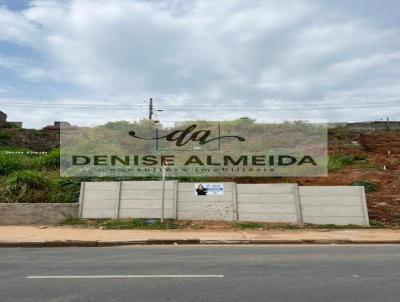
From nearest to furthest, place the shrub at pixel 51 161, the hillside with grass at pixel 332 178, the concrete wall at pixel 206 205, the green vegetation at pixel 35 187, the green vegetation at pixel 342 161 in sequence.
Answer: the concrete wall at pixel 206 205
the hillside with grass at pixel 332 178
the green vegetation at pixel 35 187
the shrub at pixel 51 161
the green vegetation at pixel 342 161

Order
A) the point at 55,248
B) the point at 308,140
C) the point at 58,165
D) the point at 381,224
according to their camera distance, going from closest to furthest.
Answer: the point at 55,248 → the point at 381,224 → the point at 58,165 → the point at 308,140

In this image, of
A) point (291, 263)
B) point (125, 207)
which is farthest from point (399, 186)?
point (291, 263)

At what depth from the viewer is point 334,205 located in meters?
18.7

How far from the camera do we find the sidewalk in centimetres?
1423

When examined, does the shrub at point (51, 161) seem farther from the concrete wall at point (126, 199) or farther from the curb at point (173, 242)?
the curb at point (173, 242)

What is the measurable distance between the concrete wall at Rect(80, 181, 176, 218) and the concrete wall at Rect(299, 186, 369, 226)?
17.2 feet

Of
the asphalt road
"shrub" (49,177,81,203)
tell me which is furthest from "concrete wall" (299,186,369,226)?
"shrub" (49,177,81,203)

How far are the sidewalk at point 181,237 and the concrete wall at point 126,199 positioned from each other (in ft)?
6.91

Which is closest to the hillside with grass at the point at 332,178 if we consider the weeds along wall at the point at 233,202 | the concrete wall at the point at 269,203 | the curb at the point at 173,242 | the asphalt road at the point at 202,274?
the weeds along wall at the point at 233,202

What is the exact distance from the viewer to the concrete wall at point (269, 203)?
18812 millimetres

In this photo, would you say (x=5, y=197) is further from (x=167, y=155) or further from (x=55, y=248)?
(x=167, y=155)

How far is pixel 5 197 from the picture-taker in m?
20.0

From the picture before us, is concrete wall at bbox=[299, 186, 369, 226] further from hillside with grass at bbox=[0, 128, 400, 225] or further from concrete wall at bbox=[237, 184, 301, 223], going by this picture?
hillside with grass at bbox=[0, 128, 400, 225]

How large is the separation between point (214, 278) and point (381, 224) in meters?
12.0
